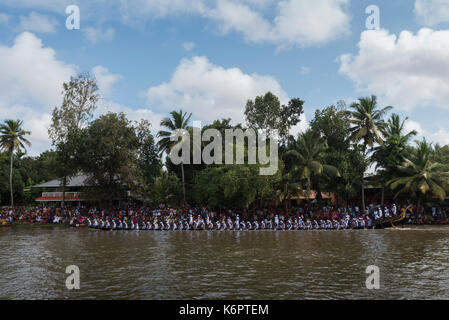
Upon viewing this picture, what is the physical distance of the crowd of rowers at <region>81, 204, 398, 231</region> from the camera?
2998cm

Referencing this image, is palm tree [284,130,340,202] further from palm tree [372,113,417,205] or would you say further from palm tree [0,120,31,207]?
palm tree [0,120,31,207]

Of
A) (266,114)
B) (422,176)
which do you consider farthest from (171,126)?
(422,176)

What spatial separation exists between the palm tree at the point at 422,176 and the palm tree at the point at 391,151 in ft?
3.10

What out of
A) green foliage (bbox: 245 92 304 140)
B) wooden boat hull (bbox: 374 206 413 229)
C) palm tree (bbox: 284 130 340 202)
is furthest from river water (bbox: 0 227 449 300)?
green foliage (bbox: 245 92 304 140)

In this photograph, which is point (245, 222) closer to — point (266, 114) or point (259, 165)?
point (259, 165)

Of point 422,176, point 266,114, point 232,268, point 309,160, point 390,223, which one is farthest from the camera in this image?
point 266,114

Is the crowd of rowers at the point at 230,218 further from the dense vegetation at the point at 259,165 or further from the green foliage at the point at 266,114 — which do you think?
the green foliage at the point at 266,114

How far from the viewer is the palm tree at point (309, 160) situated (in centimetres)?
3409

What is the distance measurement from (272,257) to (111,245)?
11.1 m

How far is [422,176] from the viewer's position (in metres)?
31.9

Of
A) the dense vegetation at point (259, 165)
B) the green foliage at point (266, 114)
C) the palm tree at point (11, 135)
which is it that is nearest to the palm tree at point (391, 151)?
the dense vegetation at point (259, 165)

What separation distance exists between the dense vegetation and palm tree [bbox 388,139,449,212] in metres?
0.09

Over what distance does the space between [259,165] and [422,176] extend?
603 inches

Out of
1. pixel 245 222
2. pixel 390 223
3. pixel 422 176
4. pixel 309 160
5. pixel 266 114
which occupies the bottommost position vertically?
pixel 245 222
